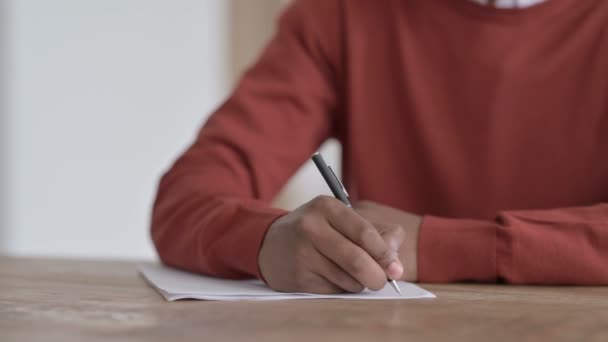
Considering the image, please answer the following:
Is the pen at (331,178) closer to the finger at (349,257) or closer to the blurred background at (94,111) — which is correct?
the finger at (349,257)

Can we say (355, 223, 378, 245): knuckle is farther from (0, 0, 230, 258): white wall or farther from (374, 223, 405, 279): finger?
(0, 0, 230, 258): white wall

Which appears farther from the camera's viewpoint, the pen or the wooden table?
the pen

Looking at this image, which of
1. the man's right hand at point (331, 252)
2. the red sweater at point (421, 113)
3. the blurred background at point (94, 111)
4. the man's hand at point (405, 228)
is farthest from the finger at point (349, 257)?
the blurred background at point (94, 111)

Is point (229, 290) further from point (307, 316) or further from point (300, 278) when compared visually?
point (307, 316)

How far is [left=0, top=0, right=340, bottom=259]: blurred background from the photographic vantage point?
2.57m

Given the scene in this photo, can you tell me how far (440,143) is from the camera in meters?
1.26

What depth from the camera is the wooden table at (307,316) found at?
558 mm

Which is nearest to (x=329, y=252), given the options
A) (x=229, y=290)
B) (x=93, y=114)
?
(x=229, y=290)

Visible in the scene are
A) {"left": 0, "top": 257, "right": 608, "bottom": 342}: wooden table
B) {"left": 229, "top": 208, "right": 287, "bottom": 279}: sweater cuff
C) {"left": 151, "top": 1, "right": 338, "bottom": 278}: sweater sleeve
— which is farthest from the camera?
{"left": 151, "top": 1, "right": 338, "bottom": 278}: sweater sleeve

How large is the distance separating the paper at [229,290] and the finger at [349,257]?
0.06ft

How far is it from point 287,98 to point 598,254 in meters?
0.56

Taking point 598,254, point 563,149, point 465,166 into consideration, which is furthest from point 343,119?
point 598,254

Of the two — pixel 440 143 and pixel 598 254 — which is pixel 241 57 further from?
pixel 598 254

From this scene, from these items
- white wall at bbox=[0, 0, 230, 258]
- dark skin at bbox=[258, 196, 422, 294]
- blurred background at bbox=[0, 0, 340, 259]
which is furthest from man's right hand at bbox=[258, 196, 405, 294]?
white wall at bbox=[0, 0, 230, 258]
